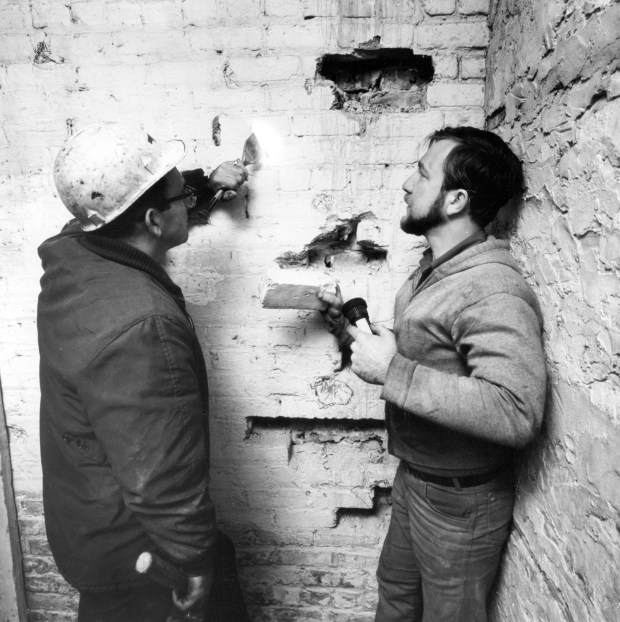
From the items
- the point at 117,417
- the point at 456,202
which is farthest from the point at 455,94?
the point at 117,417

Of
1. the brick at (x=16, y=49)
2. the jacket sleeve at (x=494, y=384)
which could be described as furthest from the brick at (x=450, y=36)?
the brick at (x=16, y=49)

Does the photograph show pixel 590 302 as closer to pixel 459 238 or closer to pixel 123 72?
pixel 459 238

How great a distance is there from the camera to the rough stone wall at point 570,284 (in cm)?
100

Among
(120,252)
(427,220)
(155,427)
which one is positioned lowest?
(155,427)

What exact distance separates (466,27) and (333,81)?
1.75 feet

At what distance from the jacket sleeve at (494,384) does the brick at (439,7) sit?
45.6 inches

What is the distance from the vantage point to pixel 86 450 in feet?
4.57

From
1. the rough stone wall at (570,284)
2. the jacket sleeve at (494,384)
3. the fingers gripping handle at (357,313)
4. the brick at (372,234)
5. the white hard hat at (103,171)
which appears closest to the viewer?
the rough stone wall at (570,284)

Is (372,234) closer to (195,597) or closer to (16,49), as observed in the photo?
(195,597)

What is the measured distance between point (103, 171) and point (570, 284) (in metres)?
1.39

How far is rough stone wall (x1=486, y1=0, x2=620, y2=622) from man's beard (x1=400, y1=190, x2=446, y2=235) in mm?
275

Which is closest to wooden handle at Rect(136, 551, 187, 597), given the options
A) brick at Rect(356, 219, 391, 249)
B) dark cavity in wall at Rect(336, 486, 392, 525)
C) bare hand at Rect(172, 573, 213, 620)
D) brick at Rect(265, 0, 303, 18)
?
bare hand at Rect(172, 573, 213, 620)

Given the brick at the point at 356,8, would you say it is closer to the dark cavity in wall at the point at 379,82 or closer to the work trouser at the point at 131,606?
the dark cavity in wall at the point at 379,82

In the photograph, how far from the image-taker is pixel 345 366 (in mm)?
1987
